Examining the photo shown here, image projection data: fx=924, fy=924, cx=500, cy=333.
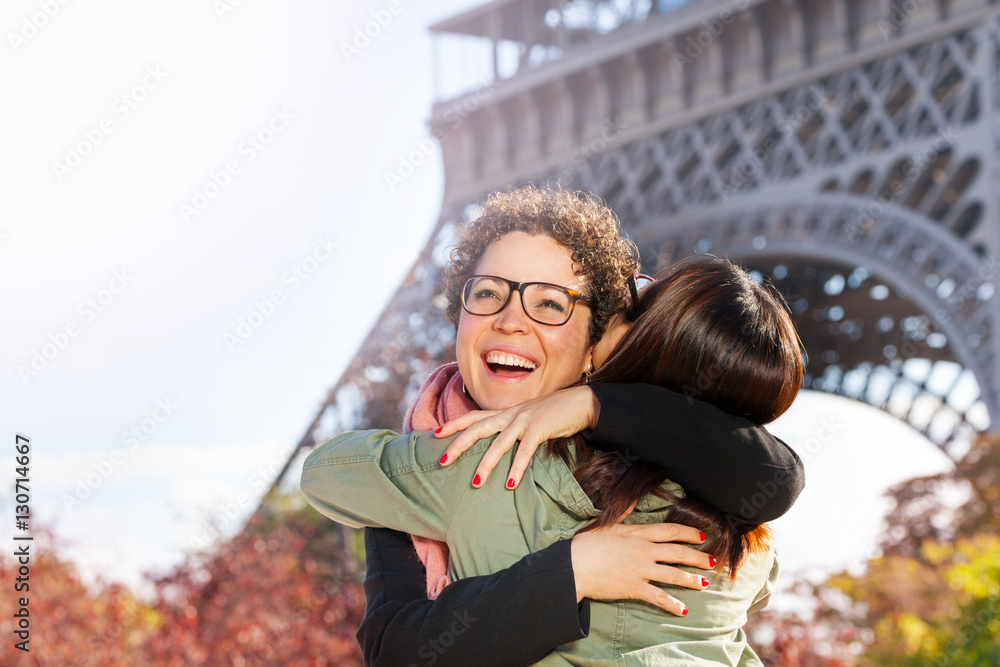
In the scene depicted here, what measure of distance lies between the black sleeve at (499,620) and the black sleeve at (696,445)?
20 centimetres

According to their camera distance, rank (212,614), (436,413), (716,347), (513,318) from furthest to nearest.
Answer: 1. (212,614)
2. (436,413)
3. (513,318)
4. (716,347)

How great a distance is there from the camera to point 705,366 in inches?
61.3

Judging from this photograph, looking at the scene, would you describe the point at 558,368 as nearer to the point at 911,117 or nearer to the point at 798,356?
the point at 798,356

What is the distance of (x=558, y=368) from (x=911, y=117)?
1012 centimetres

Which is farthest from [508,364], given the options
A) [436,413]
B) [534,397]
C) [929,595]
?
[929,595]

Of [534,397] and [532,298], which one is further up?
[532,298]

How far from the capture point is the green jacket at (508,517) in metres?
1.51

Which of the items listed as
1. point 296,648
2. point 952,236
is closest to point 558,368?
point 296,648

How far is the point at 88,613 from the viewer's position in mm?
7809

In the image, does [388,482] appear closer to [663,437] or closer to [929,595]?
[663,437]

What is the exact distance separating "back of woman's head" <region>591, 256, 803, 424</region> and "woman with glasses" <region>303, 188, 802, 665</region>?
0.05 m

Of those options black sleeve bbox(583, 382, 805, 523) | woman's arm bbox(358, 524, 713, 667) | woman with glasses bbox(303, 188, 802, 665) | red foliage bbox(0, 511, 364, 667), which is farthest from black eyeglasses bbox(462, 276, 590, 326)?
red foliage bbox(0, 511, 364, 667)

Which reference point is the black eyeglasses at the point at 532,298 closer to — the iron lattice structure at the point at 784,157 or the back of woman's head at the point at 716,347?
the back of woman's head at the point at 716,347

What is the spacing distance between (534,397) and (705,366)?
0.36 metres
